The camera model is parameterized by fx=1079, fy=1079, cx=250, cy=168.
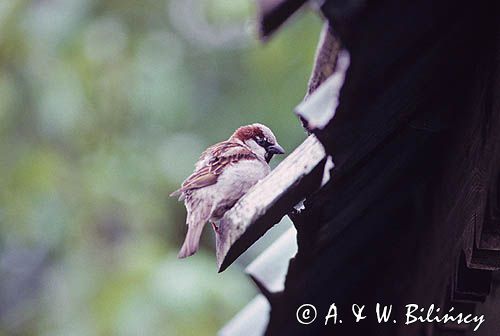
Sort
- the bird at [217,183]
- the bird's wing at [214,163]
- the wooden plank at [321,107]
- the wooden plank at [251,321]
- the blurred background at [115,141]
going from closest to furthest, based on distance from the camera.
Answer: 1. the wooden plank at [321,107]
2. the wooden plank at [251,321]
3. the bird at [217,183]
4. the bird's wing at [214,163]
5. the blurred background at [115,141]

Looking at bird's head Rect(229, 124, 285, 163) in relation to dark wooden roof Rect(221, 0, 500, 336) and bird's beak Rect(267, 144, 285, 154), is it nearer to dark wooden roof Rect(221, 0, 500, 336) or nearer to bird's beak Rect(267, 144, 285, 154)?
bird's beak Rect(267, 144, 285, 154)

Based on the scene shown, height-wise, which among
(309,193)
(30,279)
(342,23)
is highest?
(342,23)

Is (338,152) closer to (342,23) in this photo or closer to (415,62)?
(415,62)

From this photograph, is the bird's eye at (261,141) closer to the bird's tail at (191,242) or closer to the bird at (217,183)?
the bird at (217,183)

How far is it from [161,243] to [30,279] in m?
1.13

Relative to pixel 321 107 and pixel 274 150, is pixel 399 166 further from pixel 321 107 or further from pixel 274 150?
pixel 274 150

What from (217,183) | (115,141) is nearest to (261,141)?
(217,183)

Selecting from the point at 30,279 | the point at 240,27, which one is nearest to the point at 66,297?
the point at 30,279

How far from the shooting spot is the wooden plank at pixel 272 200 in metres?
1.29

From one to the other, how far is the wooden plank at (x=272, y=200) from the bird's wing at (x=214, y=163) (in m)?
0.83

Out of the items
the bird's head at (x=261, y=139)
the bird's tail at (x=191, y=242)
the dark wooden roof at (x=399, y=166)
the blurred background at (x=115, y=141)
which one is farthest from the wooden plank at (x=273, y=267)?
the blurred background at (x=115, y=141)

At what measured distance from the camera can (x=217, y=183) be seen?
2189mm

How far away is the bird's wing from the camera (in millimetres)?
2246

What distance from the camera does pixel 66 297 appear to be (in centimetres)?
531
